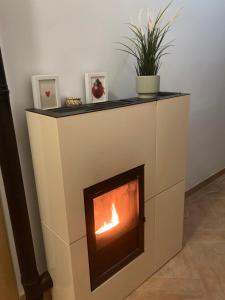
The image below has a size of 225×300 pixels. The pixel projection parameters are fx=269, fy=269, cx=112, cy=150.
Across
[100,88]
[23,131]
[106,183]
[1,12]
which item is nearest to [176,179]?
[106,183]

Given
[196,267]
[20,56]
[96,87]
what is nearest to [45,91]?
[20,56]

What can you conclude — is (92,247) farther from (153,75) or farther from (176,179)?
(153,75)


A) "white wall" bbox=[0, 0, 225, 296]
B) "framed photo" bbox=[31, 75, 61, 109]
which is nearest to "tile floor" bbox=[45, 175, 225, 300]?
"white wall" bbox=[0, 0, 225, 296]

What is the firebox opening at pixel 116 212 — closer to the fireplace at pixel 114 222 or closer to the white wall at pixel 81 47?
the fireplace at pixel 114 222

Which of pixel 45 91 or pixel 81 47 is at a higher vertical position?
pixel 81 47

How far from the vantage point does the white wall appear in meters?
1.32

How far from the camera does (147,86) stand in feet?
5.27

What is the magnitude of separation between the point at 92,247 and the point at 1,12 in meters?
1.25

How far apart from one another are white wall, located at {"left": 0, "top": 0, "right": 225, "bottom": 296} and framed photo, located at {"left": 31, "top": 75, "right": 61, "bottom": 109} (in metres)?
0.06

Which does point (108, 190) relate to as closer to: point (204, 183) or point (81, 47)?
point (81, 47)

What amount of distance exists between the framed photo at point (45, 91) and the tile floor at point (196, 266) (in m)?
1.32

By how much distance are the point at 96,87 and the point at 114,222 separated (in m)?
0.80

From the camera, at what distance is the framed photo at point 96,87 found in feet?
5.12

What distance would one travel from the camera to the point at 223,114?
3020mm
